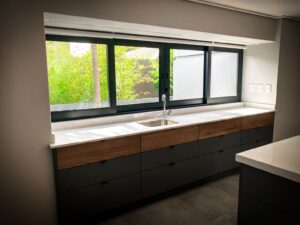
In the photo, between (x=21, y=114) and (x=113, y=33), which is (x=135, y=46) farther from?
(x=21, y=114)

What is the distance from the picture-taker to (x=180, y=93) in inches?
148

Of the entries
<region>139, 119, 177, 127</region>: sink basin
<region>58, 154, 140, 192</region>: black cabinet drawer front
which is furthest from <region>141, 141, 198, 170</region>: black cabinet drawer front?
<region>139, 119, 177, 127</region>: sink basin

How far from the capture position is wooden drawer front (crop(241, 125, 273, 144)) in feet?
11.1

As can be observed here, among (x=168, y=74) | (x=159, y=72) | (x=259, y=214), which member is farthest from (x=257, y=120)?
(x=259, y=214)

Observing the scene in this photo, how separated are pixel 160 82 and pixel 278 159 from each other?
2102 mm

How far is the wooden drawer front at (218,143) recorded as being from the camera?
2937 mm

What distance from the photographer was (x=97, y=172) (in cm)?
221

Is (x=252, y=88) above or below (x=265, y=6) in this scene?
below

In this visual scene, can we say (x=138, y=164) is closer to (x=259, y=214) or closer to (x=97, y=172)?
(x=97, y=172)

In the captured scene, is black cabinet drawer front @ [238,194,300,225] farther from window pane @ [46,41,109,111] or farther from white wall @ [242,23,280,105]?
white wall @ [242,23,280,105]

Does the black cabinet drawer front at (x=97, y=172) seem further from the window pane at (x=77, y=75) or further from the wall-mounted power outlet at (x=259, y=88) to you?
the wall-mounted power outlet at (x=259, y=88)

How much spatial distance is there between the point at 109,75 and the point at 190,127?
1.17 meters

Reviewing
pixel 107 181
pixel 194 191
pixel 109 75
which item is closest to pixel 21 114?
pixel 107 181

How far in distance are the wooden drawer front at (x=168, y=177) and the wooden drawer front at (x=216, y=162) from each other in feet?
0.40
